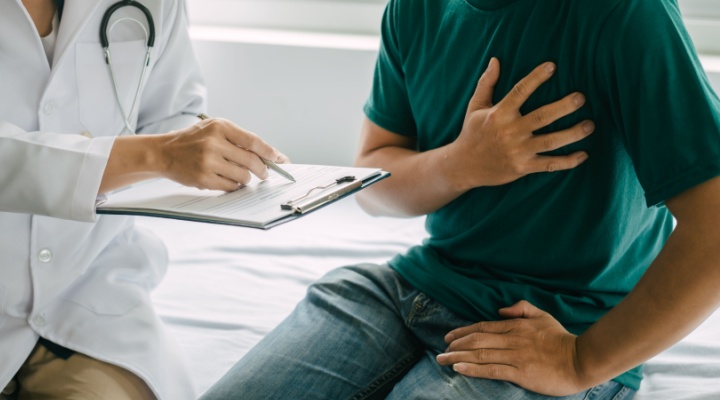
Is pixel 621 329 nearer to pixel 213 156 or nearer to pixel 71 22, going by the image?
pixel 213 156

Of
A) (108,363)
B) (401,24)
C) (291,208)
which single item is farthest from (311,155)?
(291,208)

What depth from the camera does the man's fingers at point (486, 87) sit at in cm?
110

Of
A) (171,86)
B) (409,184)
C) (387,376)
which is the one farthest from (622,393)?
(171,86)

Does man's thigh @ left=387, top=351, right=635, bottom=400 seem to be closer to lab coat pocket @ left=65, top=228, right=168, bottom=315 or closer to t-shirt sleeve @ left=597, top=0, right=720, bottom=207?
t-shirt sleeve @ left=597, top=0, right=720, bottom=207

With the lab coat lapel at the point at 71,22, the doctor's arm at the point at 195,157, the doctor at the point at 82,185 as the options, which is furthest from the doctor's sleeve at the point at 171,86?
the doctor's arm at the point at 195,157

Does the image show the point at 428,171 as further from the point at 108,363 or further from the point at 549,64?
the point at 108,363

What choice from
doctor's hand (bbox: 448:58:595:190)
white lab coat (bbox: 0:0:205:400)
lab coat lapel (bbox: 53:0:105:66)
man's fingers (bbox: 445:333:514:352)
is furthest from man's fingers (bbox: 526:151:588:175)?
lab coat lapel (bbox: 53:0:105:66)

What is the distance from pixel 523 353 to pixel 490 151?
10.4 inches

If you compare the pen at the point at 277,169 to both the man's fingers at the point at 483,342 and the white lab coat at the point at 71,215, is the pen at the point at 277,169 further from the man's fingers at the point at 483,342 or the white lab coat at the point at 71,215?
the man's fingers at the point at 483,342

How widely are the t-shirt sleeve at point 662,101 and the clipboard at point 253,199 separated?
1.06ft

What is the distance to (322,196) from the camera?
0.96m

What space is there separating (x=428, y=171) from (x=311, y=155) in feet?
3.12

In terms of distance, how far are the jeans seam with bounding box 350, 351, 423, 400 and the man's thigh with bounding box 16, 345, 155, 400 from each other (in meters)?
0.31

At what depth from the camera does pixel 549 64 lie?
104cm
